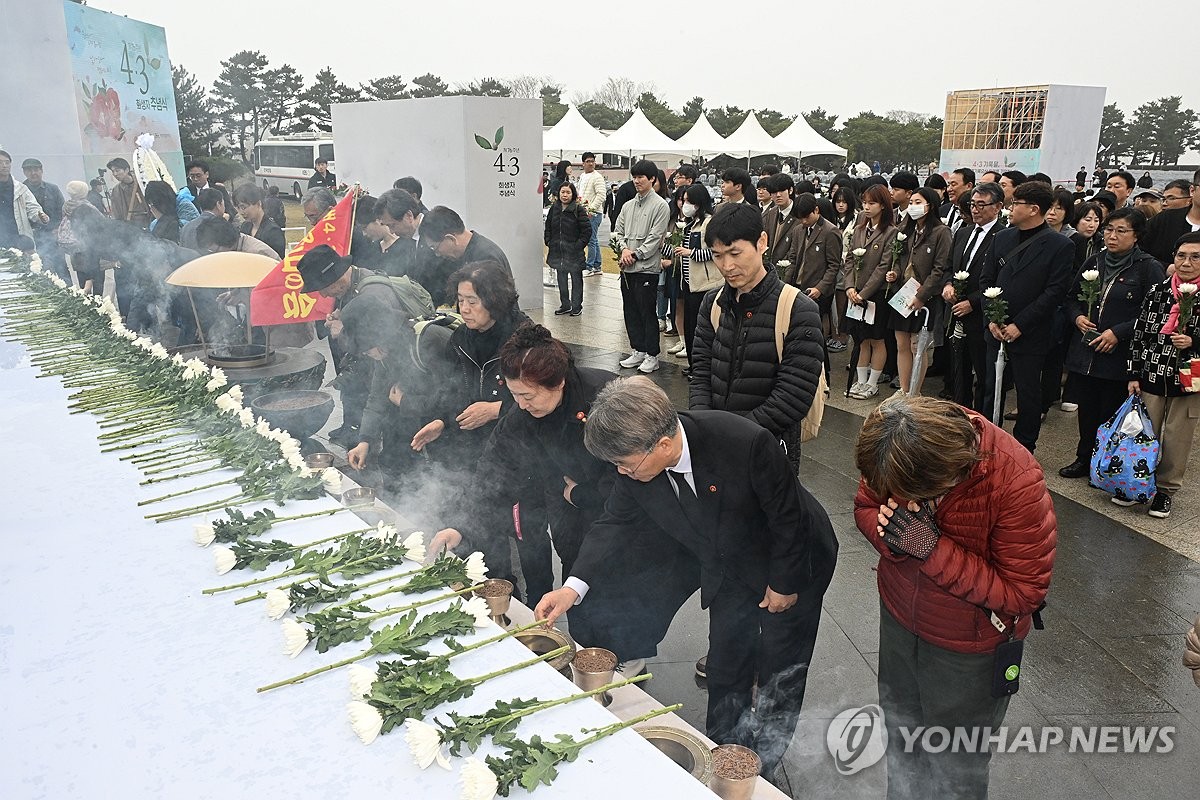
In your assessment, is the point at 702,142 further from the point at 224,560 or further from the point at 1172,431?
the point at 224,560

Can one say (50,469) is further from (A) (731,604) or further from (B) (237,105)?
(B) (237,105)

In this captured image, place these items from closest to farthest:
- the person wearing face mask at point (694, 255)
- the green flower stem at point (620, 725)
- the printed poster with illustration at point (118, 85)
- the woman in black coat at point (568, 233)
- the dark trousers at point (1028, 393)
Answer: the green flower stem at point (620, 725), the dark trousers at point (1028, 393), the person wearing face mask at point (694, 255), the woman in black coat at point (568, 233), the printed poster with illustration at point (118, 85)

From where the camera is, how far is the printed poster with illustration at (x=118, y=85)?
1304 centimetres

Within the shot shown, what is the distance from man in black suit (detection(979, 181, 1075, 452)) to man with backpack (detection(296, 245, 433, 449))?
3.87 m

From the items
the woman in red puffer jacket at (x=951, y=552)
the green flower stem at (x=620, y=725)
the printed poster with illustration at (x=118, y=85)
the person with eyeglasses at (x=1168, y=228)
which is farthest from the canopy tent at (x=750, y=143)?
the green flower stem at (x=620, y=725)

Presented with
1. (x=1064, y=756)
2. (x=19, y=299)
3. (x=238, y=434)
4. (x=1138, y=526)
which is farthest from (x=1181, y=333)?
(x=19, y=299)

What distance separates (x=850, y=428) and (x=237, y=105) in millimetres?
39517

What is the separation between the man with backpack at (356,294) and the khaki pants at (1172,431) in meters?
Answer: 4.41

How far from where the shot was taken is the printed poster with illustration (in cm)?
1304

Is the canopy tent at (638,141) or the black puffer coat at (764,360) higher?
the canopy tent at (638,141)

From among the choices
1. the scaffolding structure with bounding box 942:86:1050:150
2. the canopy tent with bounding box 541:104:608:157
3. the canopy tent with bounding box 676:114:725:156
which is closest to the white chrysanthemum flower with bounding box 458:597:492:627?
the scaffolding structure with bounding box 942:86:1050:150

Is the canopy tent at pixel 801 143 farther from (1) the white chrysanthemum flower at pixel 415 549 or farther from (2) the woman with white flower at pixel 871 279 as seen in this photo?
(1) the white chrysanthemum flower at pixel 415 549

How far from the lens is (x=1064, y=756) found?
9.39ft

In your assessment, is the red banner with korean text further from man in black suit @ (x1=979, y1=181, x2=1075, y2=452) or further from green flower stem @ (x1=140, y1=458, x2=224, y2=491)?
man in black suit @ (x1=979, y1=181, x2=1075, y2=452)
